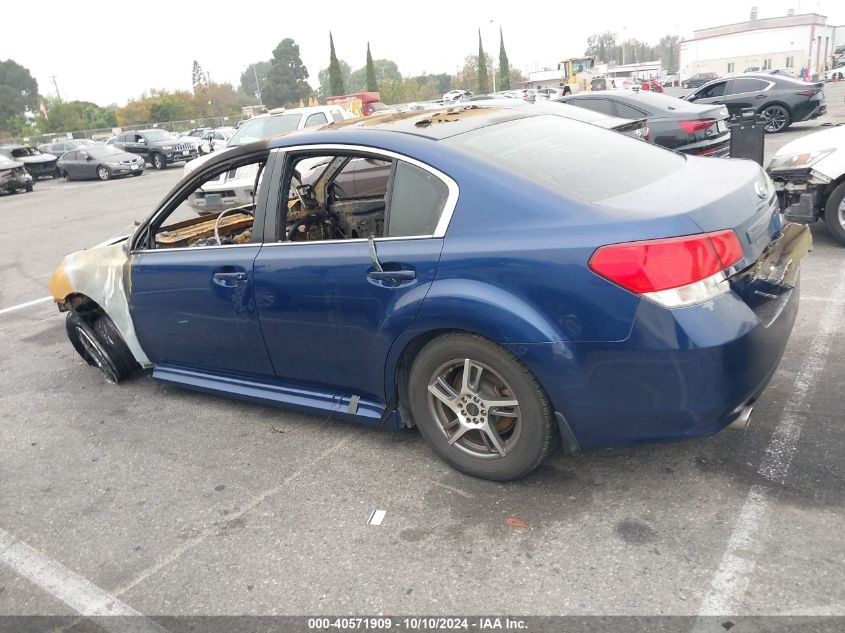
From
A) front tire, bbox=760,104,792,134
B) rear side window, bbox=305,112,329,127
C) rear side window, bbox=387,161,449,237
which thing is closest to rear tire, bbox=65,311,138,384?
rear side window, bbox=387,161,449,237

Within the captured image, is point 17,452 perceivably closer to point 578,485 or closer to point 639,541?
point 578,485

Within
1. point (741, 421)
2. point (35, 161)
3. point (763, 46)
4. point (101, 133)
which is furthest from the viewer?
point (763, 46)

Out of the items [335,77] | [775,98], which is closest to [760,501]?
[775,98]

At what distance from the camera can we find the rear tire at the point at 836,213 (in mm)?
6160

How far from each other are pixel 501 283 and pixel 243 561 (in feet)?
5.27

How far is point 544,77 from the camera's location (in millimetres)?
84375

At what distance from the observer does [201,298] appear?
4000 millimetres

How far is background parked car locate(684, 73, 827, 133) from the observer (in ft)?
53.1

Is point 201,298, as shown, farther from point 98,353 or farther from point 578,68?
point 578,68

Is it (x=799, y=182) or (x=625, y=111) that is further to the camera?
(x=625, y=111)

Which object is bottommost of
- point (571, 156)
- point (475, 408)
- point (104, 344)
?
point (104, 344)

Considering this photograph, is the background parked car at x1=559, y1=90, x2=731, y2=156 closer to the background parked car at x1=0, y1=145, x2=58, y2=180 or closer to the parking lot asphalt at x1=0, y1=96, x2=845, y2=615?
the parking lot asphalt at x1=0, y1=96, x2=845, y2=615

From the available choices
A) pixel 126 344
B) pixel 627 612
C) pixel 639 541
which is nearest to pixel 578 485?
pixel 639 541

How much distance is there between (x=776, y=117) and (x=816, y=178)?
12006mm
